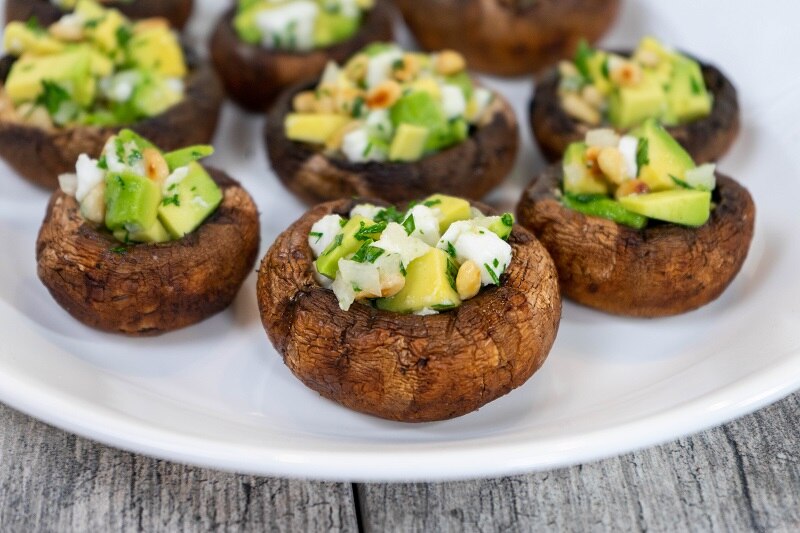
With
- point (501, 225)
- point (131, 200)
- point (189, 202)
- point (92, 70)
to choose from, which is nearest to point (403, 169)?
point (501, 225)

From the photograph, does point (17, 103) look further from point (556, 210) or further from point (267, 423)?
point (556, 210)

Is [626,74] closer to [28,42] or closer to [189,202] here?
[189,202]

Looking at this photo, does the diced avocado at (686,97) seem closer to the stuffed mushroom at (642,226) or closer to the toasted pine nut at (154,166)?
the stuffed mushroom at (642,226)

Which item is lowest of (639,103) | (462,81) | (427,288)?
(462,81)

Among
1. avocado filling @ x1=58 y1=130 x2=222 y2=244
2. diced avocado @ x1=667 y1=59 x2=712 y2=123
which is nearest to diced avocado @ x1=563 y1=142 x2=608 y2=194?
diced avocado @ x1=667 y1=59 x2=712 y2=123

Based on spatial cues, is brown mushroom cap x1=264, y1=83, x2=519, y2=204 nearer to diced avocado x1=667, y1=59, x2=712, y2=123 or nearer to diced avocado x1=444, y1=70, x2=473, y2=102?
diced avocado x1=444, y1=70, x2=473, y2=102

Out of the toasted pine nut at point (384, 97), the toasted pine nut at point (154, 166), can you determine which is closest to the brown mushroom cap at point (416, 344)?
the toasted pine nut at point (154, 166)

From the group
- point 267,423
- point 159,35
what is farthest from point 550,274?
point 159,35
